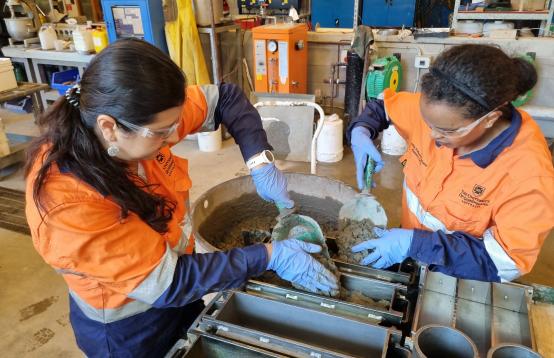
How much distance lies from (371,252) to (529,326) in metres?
0.46

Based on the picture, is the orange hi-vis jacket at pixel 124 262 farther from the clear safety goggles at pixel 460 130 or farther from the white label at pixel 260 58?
the white label at pixel 260 58

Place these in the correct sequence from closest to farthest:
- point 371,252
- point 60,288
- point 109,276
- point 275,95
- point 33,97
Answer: point 109,276, point 371,252, point 60,288, point 275,95, point 33,97

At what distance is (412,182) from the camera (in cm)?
134

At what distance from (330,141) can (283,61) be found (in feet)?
2.72

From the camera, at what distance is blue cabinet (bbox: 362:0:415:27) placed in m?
4.83

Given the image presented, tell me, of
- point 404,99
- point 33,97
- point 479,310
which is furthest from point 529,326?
point 33,97

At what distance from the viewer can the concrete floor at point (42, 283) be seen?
1.92 meters

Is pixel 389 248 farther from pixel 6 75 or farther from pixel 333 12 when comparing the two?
pixel 333 12

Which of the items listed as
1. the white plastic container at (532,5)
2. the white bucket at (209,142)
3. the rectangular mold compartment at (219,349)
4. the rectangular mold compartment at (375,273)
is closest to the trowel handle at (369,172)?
the rectangular mold compartment at (375,273)

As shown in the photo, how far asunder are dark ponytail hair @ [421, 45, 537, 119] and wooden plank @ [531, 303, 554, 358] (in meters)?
0.52

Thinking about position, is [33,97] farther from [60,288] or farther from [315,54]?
[315,54]

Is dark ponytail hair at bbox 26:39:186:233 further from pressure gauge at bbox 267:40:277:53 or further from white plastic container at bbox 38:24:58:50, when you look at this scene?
white plastic container at bbox 38:24:58:50

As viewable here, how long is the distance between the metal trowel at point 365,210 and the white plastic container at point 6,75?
134 inches

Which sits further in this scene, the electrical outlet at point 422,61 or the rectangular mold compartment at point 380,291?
the electrical outlet at point 422,61
